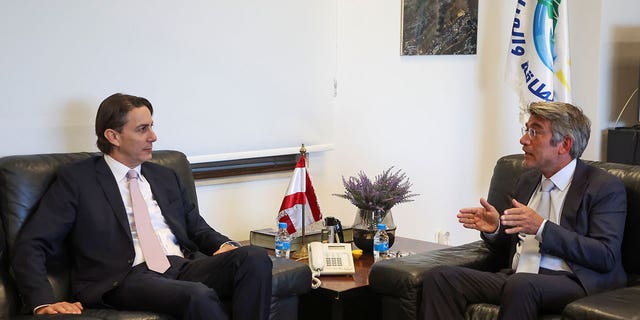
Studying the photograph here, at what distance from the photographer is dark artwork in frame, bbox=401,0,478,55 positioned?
4.89m

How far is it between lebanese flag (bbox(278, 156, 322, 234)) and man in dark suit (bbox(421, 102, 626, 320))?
0.92 meters

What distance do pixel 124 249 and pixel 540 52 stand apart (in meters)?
2.76

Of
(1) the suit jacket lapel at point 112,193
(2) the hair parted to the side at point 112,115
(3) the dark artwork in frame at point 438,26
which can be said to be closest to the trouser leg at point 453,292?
(1) the suit jacket lapel at point 112,193

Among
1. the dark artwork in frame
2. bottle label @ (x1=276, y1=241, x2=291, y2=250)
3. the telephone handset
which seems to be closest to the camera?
the telephone handset

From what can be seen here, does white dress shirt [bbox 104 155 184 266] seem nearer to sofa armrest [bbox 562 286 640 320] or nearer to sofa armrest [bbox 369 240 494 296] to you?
sofa armrest [bbox 369 240 494 296]

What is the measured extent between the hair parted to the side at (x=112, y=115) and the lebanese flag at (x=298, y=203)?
37.8 inches

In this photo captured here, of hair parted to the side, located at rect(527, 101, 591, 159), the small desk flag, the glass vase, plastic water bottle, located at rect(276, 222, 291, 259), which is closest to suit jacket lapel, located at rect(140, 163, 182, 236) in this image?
plastic water bottle, located at rect(276, 222, 291, 259)

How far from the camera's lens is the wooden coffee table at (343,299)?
133 inches

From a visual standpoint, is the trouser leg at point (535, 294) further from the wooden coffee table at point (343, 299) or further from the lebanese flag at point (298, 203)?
the lebanese flag at point (298, 203)

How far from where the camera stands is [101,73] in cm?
363

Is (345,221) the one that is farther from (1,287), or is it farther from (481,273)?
(1,287)

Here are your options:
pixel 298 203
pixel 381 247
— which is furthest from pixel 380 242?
pixel 298 203

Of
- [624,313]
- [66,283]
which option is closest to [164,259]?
[66,283]

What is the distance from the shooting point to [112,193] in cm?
315
